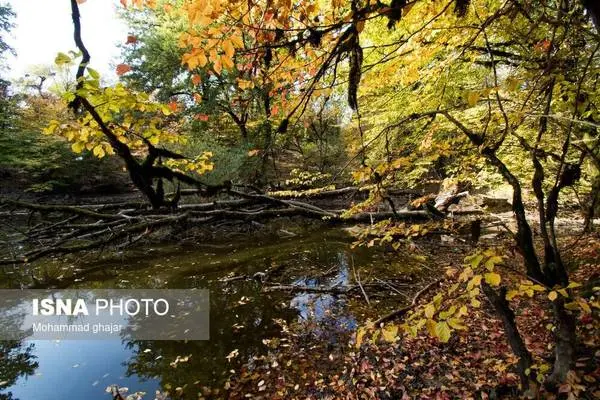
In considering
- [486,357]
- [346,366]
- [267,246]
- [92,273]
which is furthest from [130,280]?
[486,357]

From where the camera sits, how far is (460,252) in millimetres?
8414

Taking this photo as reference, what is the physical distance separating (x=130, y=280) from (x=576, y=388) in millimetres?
8364

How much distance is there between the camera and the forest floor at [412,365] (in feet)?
11.4

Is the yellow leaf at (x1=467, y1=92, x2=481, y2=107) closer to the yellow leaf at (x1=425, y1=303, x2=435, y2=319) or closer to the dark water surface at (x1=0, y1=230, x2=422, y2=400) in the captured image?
the yellow leaf at (x1=425, y1=303, x2=435, y2=319)

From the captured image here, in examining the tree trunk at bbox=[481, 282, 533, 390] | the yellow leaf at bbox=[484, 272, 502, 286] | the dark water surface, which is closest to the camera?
the yellow leaf at bbox=[484, 272, 502, 286]

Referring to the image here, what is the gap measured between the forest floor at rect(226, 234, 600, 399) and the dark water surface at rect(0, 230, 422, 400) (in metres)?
0.37

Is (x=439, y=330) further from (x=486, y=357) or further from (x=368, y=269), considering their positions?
(x=368, y=269)

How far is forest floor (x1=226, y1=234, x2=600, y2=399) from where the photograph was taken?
3.49m

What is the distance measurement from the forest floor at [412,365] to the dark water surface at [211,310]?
37 centimetres

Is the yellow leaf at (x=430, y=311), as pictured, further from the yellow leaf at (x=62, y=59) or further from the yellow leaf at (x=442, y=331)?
the yellow leaf at (x=62, y=59)

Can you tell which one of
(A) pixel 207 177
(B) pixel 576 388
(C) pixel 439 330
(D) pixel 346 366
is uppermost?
(A) pixel 207 177

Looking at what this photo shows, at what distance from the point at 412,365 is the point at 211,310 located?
3765 millimetres

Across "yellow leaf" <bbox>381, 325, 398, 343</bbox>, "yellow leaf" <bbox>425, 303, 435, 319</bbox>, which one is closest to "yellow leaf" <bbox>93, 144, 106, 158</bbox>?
"yellow leaf" <bbox>381, 325, 398, 343</bbox>

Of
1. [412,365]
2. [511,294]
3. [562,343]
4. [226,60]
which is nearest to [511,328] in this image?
[562,343]
